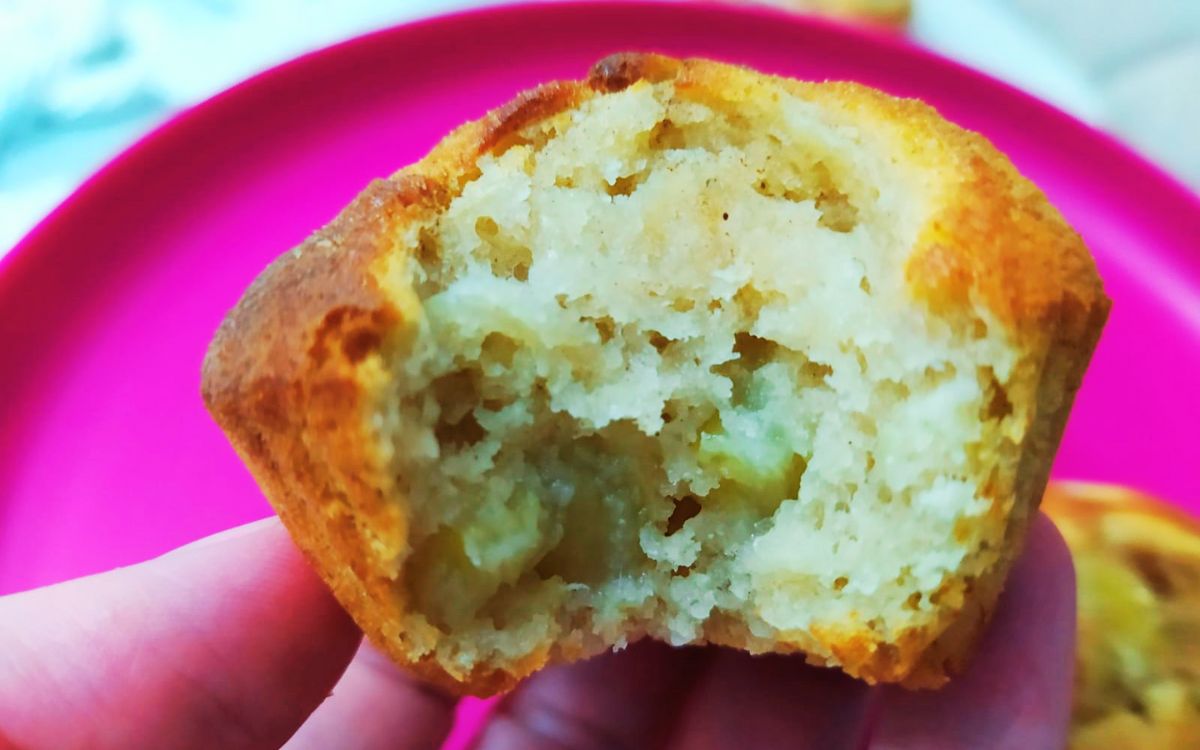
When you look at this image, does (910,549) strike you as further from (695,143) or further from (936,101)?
(936,101)

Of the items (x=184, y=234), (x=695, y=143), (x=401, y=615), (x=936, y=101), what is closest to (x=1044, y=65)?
(x=936, y=101)

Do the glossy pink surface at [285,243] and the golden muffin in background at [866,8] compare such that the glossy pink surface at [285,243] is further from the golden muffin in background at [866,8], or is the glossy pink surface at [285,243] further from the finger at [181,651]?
the finger at [181,651]

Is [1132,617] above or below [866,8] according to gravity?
below

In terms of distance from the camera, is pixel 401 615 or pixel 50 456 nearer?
pixel 401 615

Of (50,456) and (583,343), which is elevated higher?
(583,343)

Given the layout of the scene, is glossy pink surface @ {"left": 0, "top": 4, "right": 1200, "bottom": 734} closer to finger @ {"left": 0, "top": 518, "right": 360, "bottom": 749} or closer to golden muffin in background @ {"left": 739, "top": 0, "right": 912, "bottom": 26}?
golden muffin in background @ {"left": 739, "top": 0, "right": 912, "bottom": 26}

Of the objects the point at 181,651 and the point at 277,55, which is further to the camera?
the point at 277,55

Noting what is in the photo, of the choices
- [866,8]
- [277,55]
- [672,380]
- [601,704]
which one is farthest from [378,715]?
[866,8]

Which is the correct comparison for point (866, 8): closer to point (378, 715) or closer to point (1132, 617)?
point (1132, 617)
